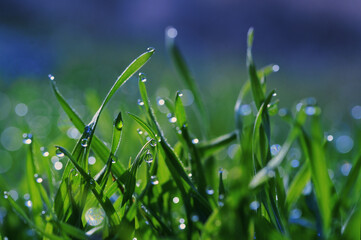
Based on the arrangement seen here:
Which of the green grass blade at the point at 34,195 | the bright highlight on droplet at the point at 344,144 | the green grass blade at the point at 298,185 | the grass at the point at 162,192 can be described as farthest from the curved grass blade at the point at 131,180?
the bright highlight on droplet at the point at 344,144

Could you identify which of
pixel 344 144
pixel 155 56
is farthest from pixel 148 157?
pixel 155 56

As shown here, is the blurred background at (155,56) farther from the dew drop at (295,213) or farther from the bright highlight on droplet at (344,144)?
the dew drop at (295,213)

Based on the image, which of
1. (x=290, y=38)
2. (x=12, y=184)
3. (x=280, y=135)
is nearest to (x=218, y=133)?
(x=280, y=135)

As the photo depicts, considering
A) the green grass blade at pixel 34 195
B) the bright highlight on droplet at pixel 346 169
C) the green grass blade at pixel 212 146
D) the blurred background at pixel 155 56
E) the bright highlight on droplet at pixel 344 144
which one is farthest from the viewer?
the blurred background at pixel 155 56

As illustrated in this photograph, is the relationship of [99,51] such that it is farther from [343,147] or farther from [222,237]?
[222,237]

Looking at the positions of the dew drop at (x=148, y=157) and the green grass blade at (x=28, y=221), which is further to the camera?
the dew drop at (x=148, y=157)

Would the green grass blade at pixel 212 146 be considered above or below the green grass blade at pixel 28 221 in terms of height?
below
